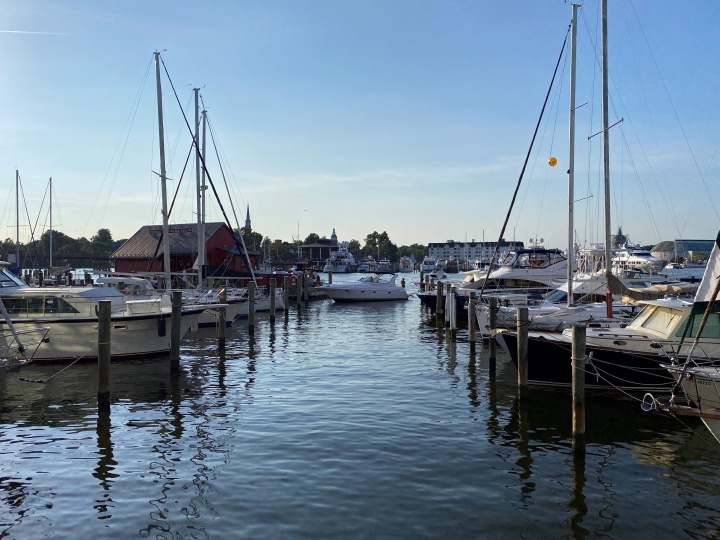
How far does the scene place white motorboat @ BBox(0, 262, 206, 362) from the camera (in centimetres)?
2181

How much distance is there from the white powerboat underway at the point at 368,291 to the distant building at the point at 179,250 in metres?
8.68

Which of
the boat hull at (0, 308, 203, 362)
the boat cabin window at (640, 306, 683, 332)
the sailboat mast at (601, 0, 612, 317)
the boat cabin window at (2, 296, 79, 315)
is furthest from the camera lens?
the sailboat mast at (601, 0, 612, 317)

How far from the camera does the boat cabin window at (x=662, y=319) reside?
16656 millimetres

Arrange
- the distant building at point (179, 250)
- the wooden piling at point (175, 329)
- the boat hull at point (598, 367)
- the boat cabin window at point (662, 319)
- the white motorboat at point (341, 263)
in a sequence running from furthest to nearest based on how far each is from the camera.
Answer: the white motorboat at point (341, 263) < the distant building at point (179, 250) < the wooden piling at point (175, 329) < the boat cabin window at point (662, 319) < the boat hull at point (598, 367)

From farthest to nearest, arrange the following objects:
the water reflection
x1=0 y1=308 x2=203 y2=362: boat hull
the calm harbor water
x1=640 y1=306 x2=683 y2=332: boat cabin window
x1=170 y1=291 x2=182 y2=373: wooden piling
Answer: x1=0 y1=308 x2=203 y2=362: boat hull
x1=170 y1=291 x2=182 y2=373: wooden piling
x1=640 y1=306 x2=683 y2=332: boat cabin window
the water reflection
the calm harbor water

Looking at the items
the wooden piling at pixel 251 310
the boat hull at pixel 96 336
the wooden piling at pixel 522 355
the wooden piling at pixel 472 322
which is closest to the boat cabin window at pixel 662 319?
the wooden piling at pixel 522 355

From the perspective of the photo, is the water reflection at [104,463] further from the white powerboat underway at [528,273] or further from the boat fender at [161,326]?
the white powerboat underway at [528,273]

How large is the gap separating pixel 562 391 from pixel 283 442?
342 inches

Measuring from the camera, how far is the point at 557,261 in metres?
45.0

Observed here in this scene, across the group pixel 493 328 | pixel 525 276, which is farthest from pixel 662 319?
pixel 525 276

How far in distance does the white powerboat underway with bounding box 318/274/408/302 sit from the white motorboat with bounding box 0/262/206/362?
31875 millimetres

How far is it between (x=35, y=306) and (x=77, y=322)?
66.8 inches

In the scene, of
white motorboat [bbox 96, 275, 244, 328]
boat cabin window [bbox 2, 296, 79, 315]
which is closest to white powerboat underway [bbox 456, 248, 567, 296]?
white motorboat [bbox 96, 275, 244, 328]

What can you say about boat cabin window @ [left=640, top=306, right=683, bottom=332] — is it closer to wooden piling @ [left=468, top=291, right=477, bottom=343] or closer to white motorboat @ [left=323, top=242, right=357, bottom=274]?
wooden piling @ [left=468, top=291, right=477, bottom=343]
